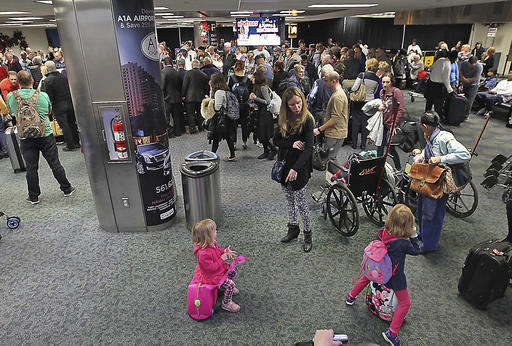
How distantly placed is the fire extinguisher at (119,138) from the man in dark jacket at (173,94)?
390 cm

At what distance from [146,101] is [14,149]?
384cm

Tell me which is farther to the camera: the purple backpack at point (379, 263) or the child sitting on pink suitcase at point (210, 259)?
the child sitting on pink suitcase at point (210, 259)

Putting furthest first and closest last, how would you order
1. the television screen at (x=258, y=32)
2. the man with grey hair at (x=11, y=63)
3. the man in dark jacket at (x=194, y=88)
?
the television screen at (x=258, y=32)
the man with grey hair at (x=11, y=63)
the man in dark jacket at (x=194, y=88)

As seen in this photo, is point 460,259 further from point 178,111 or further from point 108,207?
point 178,111

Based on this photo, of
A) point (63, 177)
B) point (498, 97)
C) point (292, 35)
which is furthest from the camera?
point (292, 35)

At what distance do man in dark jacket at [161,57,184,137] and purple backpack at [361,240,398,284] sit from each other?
603 cm

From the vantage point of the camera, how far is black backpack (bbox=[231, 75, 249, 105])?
638 centimetres

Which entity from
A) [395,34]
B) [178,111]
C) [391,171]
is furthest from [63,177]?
[395,34]

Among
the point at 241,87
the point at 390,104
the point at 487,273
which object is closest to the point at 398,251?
the point at 487,273

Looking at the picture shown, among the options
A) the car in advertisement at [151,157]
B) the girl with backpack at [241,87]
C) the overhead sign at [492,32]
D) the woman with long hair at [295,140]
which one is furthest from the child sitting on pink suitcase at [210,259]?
Answer: the overhead sign at [492,32]

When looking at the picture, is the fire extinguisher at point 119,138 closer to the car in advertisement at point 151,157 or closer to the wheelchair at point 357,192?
the car in advertisement at point 151,157

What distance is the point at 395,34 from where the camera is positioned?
21375 mm

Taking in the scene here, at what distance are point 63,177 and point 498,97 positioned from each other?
10.2 m

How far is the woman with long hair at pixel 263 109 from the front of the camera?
5.91m
